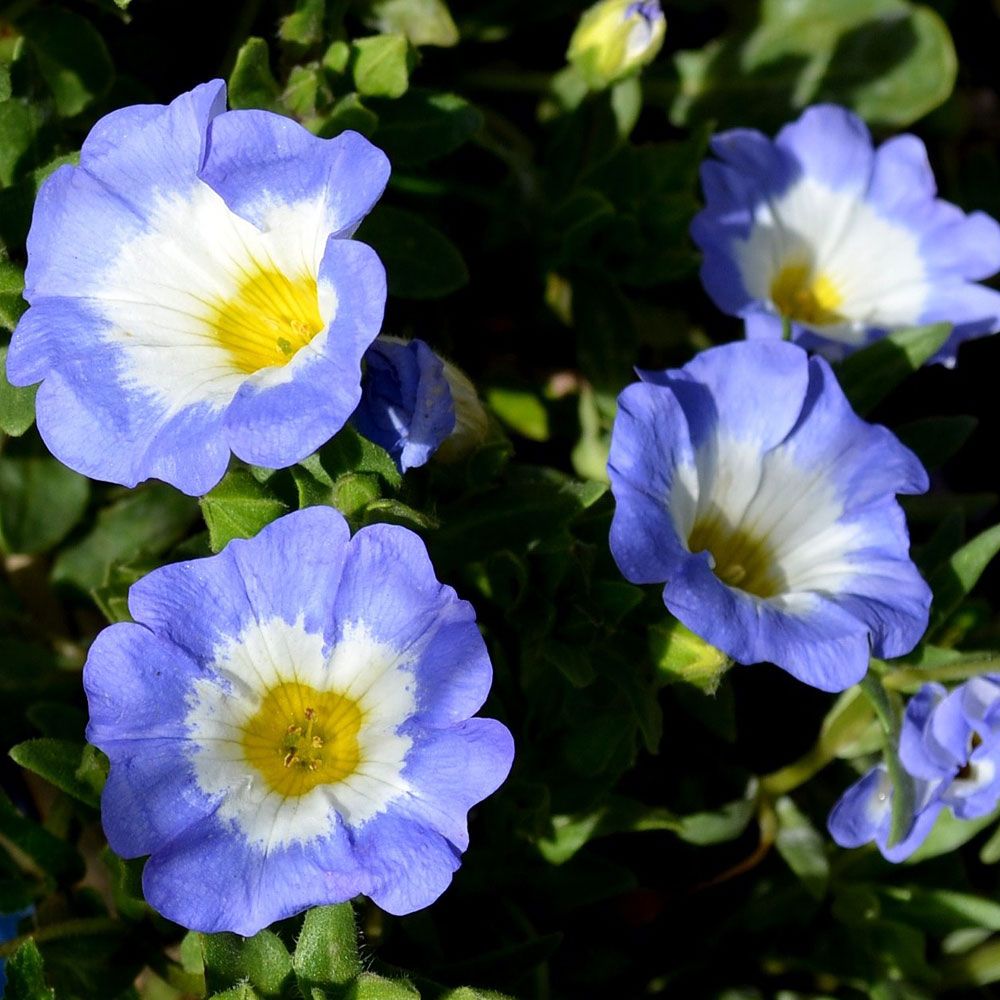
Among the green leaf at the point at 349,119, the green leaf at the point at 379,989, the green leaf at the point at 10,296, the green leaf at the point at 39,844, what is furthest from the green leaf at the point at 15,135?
the green leaf at the point at 379,989

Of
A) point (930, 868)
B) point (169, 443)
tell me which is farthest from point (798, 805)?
point (169, 443)

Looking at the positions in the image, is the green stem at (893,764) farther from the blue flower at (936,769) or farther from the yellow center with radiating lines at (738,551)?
the yellow center with radiating lines at (738,551)

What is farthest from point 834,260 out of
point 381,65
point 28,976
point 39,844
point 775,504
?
point 28,976

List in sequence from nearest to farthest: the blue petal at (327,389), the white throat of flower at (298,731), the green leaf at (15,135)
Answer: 1. the blue petal at (327,389)
2. the white throat of flower at (298,731)
3. the green leaf at (15,135)

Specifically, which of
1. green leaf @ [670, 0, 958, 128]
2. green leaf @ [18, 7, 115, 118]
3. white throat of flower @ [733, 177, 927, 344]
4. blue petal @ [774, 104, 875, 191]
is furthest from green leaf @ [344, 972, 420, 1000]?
green leaf @ [670, 0, 958, 128]

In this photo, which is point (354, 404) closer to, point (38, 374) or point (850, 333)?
point (38, 374)
